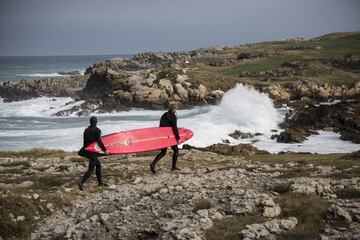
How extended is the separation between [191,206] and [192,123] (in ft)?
143

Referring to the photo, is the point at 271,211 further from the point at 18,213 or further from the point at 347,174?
the point at 18,213

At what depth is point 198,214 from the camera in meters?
12.7

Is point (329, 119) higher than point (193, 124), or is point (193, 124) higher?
point (329, 119)

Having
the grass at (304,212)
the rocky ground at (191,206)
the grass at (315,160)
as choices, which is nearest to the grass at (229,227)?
the rocky ground at (191,206)

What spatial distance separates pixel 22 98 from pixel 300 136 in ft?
231

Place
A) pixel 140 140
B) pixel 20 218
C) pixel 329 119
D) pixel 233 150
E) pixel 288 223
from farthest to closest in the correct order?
pixel 329 119 → pixel 233 150 → pixel 140 140 → pixel 20 218 → pixel 288 223

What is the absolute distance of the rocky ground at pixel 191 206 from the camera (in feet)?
38.6

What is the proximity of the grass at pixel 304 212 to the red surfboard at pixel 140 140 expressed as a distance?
23.9 ft

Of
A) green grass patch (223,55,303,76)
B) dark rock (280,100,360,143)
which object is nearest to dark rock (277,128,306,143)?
dark rock (280,100,360,143)

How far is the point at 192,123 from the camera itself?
2258 inches

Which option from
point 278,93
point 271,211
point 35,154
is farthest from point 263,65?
point 271,211

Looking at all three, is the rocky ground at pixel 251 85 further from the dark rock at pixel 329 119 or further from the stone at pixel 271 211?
the stone at pixel 271 211

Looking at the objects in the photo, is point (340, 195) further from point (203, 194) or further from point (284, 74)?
point (284, 74)

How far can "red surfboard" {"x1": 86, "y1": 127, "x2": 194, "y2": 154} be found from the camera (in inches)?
794
